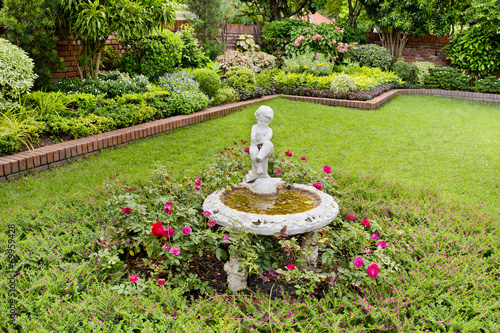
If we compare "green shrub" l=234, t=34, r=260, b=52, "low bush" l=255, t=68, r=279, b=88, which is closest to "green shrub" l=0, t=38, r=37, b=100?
"low bush" l=255, t=68, r=279, b=88

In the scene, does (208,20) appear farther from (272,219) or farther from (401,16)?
(272,219)

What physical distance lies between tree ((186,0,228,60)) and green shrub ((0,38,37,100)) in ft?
22.4

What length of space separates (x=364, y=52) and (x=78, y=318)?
13.8 metres

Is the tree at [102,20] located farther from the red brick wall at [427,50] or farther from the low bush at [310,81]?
the red brick wall at [427,50]

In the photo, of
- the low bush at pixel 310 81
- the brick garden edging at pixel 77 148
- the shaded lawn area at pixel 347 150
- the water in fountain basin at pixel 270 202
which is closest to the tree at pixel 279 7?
the low bush at pixel 310 81

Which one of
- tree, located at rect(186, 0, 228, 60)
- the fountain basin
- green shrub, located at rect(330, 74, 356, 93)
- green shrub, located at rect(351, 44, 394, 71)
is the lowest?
the fountain basin

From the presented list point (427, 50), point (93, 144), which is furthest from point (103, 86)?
point (427, 50)

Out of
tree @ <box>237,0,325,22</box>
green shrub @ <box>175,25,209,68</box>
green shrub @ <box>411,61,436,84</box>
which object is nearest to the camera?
green shrub @ <box>175,25,209,68</box>

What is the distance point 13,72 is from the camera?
5496mm

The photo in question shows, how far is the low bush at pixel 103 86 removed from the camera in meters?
6.82

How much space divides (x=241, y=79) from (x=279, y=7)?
736 cm

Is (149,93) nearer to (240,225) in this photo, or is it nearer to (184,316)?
(240,225)

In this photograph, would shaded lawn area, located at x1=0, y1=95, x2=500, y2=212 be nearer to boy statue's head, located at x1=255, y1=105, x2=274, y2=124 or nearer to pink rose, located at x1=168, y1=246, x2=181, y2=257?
boy statue's head, located at x1=255, y1=105, x2=274, y2=124

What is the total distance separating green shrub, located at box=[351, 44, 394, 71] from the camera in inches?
545
